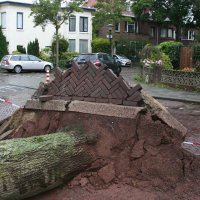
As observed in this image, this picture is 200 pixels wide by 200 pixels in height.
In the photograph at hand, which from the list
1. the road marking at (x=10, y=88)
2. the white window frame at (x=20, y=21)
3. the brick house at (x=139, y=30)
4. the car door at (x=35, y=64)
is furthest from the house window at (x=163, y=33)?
the road marking at (x=10, y=88)

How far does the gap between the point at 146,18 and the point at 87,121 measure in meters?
49.2

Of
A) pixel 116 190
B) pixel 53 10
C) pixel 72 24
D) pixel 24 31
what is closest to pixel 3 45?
pixel 24 31

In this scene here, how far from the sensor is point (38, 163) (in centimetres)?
487

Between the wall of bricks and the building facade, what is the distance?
3511 cm

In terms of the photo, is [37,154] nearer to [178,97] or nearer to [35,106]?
[35,106]

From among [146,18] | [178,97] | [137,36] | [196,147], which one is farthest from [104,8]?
[196,147]

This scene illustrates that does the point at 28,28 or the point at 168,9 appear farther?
the point at 168,9

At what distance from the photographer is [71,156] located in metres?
5.24

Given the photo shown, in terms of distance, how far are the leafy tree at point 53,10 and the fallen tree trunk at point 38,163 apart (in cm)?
3109

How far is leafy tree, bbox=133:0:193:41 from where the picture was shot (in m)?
49.5

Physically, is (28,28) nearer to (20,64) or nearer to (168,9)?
(20,64)

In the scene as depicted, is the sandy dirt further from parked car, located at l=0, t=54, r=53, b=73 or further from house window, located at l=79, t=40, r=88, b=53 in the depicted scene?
house window, located at l=79, t=40, r=88, b=53

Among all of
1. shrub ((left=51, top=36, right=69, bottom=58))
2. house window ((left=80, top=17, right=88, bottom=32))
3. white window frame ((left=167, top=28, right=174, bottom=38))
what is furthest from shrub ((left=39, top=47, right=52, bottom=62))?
white window frame ((left=167, top=28, right=174, bottom=38))

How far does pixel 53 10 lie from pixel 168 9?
63.3ft
